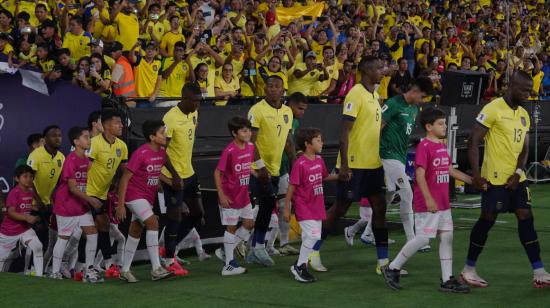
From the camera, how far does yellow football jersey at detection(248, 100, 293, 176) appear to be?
11.0m

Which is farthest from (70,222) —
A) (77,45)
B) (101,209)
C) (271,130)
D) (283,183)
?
(77,45)

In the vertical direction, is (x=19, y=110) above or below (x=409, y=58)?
below

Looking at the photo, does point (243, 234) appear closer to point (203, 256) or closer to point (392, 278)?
point (203, 256)

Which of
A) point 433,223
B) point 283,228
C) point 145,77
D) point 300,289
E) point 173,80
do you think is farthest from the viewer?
point 173,80

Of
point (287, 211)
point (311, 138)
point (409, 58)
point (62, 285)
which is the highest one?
point (409, 58)

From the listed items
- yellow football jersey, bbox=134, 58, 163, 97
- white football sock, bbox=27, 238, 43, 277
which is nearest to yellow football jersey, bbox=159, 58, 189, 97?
yellow football jersey, bbox=134, 58, 163, 97

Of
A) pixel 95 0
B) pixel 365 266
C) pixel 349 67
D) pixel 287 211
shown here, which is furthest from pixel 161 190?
pixel 349 67

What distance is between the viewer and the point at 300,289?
9.07m

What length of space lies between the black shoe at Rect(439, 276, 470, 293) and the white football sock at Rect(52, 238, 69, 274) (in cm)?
412

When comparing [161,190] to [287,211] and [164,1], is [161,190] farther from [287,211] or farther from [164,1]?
[164,1]

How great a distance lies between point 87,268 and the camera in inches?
400

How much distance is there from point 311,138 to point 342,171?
0.46 meters

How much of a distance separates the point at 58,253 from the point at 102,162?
3.56 feet

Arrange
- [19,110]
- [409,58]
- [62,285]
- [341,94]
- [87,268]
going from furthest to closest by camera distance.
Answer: [409,58], [341,94], [19,110], [87,268], [62,285]
